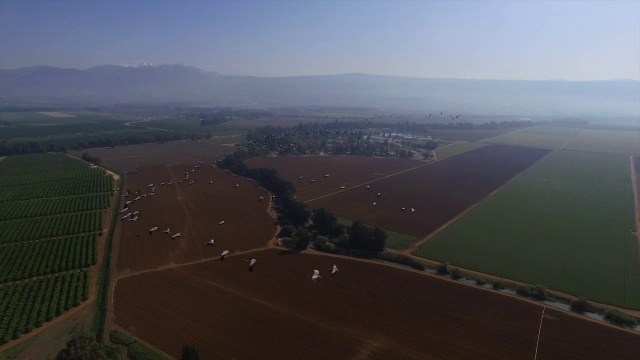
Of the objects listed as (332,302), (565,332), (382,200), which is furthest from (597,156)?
(332,302)

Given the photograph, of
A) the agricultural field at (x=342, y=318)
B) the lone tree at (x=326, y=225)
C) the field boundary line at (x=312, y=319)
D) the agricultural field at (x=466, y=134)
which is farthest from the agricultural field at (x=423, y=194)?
the agricultural field at (x=466, y=134)

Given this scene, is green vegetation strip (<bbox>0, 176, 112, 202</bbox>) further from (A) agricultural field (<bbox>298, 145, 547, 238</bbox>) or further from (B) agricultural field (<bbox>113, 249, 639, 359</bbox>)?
(A) agricultural field (<bbox>298, 145, 547, 238</bbox>)

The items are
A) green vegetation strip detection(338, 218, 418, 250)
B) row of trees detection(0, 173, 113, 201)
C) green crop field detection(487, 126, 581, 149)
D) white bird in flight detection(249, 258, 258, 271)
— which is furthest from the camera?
green crop field detection(487, 126, 581, 149)

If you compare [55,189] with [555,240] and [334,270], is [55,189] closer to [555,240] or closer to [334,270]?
[334,270]

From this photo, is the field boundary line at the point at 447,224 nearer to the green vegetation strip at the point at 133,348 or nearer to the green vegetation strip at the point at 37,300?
the green vegetation strip at the point at 133,348

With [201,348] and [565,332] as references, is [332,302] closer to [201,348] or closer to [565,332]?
[201,348]

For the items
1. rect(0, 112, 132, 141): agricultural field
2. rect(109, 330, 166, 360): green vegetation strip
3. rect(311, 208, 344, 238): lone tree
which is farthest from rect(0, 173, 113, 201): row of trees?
rect(0, 112, 132, 141): agricultural field
